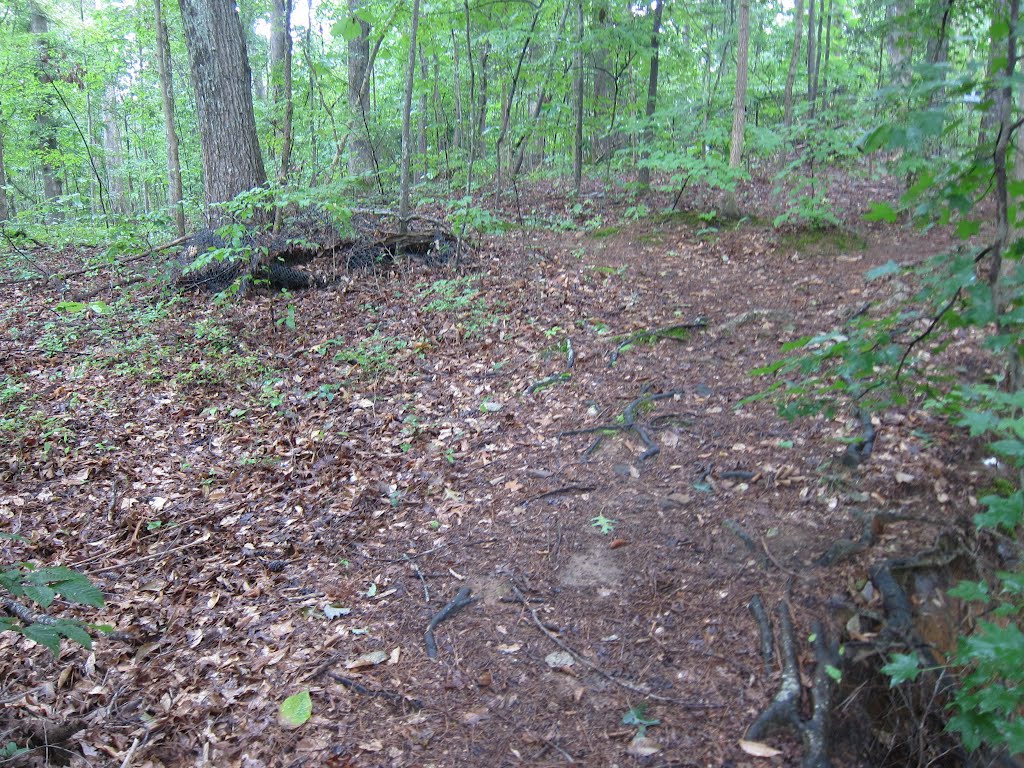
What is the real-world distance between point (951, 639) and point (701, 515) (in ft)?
4.81

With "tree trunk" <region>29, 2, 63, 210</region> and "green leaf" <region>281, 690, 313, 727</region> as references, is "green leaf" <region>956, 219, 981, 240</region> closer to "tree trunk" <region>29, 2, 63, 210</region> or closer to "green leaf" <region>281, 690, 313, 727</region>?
"green leaf" <region>281, 690, 313, 727</region>

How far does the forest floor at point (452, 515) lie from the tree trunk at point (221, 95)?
6.54 feet

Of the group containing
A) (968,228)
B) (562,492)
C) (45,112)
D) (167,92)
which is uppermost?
(45,112)

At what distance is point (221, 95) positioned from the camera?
9078 millimetres

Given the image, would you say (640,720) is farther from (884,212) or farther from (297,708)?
(884,212)

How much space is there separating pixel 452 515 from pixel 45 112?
19.1m

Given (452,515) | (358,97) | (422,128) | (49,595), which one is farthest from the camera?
(422,128)

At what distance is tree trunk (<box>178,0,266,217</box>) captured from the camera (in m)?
8.93

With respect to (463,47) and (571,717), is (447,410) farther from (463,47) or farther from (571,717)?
(463,47)

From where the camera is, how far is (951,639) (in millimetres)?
3447

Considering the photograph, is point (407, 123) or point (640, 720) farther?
point (407, 123)

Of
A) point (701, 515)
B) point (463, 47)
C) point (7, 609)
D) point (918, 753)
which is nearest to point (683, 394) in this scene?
point (701, 515)

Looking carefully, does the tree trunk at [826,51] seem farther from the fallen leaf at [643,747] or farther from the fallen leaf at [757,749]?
the fallen leaf at [643,747]

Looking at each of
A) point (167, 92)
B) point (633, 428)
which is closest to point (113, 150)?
point (167, 92)
